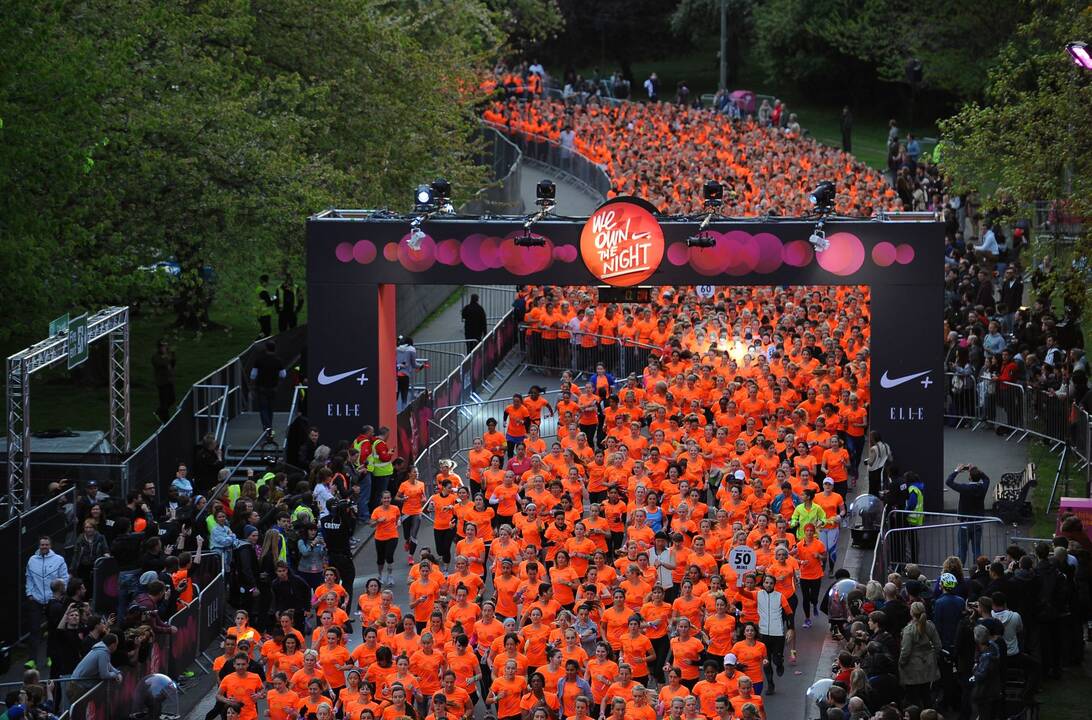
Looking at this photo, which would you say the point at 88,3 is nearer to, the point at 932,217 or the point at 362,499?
the point at 362,499

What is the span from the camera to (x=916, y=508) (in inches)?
961

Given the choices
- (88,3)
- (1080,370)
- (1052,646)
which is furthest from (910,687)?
(88,3)

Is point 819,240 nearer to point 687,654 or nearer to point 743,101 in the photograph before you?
point 687,654

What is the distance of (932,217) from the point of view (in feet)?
87.3

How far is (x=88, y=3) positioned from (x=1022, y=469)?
16531 millimetres

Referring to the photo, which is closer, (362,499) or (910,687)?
(910,687)

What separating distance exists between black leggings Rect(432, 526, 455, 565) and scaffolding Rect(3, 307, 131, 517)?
4947 mm

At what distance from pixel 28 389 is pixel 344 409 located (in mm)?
5251

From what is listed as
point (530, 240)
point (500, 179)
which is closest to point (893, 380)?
point (530, 240)

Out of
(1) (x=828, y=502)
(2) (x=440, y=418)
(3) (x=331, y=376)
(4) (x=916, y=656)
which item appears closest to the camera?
(4) (x=916, y=656)

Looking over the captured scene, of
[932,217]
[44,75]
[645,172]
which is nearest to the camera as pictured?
[932,217]

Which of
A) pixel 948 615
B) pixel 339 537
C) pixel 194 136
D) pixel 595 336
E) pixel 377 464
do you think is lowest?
pixel 948 615

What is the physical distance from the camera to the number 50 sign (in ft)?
68.2

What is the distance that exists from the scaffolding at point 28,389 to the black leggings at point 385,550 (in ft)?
14.0
